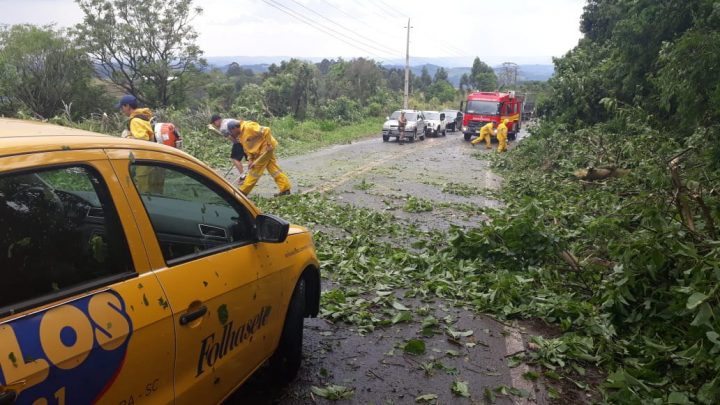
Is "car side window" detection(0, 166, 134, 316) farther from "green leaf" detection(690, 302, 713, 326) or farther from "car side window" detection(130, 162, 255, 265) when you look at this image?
"green leaf" detection(690, 302, 713, 326)

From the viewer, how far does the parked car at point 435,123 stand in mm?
31141

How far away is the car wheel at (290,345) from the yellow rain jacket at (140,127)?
5.33 m

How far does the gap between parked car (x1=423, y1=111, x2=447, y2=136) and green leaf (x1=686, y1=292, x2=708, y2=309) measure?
90.7 ft

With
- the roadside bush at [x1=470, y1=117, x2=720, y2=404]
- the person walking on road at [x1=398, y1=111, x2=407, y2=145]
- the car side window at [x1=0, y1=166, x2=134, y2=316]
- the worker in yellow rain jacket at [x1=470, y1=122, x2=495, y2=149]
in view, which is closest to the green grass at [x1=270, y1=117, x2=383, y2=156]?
the person walking on road at [x1=398, y1=111, x2=407, y2=145]

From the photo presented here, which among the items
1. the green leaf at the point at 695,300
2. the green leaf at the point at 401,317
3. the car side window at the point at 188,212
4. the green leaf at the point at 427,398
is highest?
the car side window at the point at 188,212

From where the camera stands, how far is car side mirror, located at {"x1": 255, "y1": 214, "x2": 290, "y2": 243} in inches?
127

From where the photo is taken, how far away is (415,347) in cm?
437

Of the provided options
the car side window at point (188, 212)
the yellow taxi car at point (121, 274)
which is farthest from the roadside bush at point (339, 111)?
the yellow taxi car at point (121, 274)

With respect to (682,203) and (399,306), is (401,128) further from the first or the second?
(399,306)

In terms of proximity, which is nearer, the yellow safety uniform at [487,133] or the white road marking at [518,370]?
the white road marking at [518,370]

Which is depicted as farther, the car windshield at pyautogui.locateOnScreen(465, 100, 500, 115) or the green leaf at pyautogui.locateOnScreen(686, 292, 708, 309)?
the car windshield at pyautogui.locateOnScreen(465, 100, 500, 115)

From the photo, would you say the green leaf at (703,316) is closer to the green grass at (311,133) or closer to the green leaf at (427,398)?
the green leaf at (427,398)

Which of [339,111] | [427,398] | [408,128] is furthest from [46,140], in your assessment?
[339,111]

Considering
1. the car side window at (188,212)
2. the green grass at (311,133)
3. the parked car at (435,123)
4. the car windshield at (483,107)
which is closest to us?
the car side window at (188,212)
